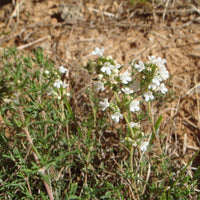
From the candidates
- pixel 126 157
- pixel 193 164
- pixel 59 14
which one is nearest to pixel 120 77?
pixel 126 157

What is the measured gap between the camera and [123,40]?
5371mm

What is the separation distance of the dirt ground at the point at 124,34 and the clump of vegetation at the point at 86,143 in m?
0.56

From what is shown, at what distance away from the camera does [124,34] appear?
17.9ft

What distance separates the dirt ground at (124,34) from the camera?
445 centimetres

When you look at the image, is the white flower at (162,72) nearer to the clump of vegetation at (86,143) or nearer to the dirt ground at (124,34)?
the clump of vegetation at (86,143)

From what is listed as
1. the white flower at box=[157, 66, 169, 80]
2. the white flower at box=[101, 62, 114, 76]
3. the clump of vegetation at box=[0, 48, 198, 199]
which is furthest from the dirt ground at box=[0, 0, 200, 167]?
the white flower at box=[101, 62, 114, 76]

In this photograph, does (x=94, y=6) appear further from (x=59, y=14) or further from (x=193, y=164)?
(x=193, y=164)

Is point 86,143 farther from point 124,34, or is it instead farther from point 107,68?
point 124,34

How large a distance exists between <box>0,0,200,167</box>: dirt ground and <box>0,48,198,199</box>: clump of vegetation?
560mm

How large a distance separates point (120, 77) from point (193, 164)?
202 centimetres

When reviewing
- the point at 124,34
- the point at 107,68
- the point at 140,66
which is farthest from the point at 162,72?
the point at 124,34

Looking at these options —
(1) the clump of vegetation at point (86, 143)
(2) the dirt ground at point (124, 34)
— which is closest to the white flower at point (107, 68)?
(1) the clump of vegetation at point (86, 143)

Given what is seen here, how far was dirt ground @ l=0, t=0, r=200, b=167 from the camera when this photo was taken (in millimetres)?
4449

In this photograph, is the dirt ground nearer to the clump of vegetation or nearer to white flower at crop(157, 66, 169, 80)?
the clump of vegetation
